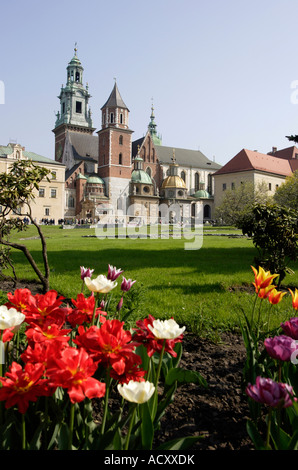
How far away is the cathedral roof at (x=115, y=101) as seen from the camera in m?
61.9

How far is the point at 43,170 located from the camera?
512 centimetres

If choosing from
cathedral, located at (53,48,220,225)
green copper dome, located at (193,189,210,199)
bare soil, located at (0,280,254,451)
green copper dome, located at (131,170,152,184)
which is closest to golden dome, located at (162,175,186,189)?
cathedral, located at (53,48,220,225)

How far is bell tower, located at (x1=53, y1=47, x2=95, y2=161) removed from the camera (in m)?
73.1

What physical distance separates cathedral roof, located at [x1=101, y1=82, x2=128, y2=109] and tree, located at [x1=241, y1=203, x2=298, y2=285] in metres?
60.3

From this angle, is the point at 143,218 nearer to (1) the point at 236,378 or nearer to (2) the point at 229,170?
(2) the point at 229,170

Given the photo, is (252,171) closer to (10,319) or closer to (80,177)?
(80,177)

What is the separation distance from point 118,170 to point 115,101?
1291 centimetres

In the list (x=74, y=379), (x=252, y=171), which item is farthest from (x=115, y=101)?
(x=74, y=379)

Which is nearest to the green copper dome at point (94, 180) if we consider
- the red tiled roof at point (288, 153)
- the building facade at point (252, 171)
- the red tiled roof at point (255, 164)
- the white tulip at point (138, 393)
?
the building facade at point (252, 171)

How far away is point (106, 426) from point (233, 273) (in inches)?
263

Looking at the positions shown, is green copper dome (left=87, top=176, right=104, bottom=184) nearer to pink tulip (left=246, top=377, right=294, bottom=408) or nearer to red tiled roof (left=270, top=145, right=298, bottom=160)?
red tiled roof (left=270, top=145, right=298, bottom=160)

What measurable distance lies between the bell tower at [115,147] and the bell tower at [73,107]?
12.9 m

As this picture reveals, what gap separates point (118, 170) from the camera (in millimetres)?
60688
